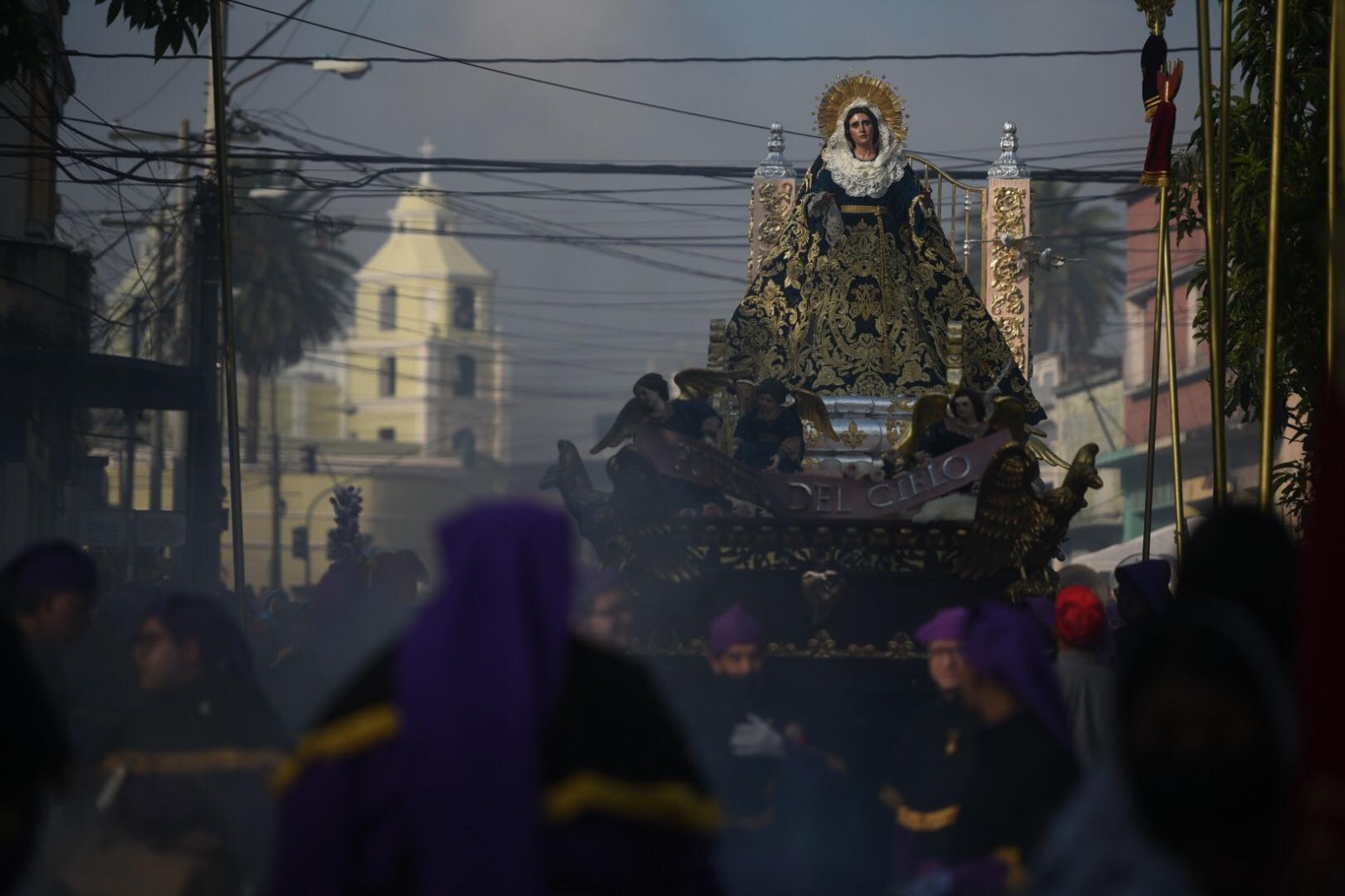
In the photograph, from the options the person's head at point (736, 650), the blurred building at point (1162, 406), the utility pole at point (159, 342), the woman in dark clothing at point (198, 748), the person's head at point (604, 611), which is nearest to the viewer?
the woman in dark clothing at point (198, 748)

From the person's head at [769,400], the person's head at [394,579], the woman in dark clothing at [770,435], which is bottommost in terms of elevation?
the person's head at [394,579]

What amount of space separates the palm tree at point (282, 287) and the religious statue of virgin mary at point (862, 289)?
32546 millimetres

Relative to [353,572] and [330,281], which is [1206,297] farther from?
[330,281]

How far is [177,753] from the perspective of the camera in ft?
17.0

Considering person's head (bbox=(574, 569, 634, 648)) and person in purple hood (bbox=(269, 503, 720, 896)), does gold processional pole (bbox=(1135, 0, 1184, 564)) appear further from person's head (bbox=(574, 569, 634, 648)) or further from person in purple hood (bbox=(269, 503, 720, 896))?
person in purple hood (bbox=(269, 503, 720, 896))

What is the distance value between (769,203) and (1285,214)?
390 centimetres

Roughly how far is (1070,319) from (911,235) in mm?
39952

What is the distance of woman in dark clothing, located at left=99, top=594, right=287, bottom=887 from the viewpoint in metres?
5.05

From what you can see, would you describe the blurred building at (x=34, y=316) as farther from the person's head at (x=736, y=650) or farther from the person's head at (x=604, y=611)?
the person's head at (x=736, y=650)

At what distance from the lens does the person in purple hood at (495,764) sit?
11.5 feet

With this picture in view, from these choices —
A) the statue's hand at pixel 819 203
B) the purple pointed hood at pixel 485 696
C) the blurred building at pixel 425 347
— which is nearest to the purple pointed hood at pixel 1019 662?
the purple pointed hood at pixel 485 696

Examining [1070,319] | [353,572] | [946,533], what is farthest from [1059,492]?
[1070,319]

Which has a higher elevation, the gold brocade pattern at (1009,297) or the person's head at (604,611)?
the gold brocade pattern at (1009,297)

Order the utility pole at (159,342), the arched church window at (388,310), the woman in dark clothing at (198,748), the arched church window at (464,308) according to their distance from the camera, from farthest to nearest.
Answer: 1. the arched church window at (464,308)
2. the arched church window at (388,310)
3. the utility pole at (159,342)
4. the woman in dark clothing at (198,748)
